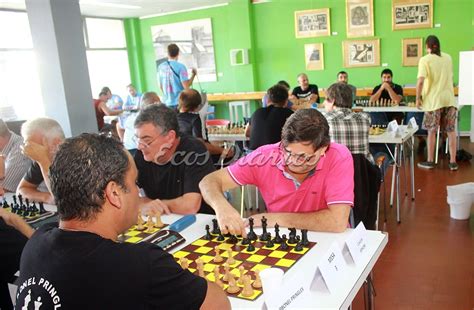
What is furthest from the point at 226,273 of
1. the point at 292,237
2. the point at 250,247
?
the point at 292,237

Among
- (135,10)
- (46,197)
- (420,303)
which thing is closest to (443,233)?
(420,303)

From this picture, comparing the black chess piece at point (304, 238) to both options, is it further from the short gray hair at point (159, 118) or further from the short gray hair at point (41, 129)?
the short gray hair at point (41, 129)

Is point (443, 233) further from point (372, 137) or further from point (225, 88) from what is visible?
point (225, 88)

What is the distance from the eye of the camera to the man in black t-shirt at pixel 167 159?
2.69 metres

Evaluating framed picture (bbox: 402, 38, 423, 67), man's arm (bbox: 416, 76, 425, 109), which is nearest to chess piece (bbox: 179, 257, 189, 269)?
man's arm (bbox: 416, 76, 425, 109)

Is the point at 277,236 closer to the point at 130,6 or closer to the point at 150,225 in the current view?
the point at 150,225

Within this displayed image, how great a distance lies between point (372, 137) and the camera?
15.4 feet

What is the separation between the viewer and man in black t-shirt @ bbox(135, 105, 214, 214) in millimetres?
2691

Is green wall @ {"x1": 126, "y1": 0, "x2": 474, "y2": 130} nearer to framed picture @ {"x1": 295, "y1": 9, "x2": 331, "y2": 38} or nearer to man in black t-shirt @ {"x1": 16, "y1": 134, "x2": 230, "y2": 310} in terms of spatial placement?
framed picture @ {"x1": 295, "y1": 9, "x2": 331, "y2": 38}

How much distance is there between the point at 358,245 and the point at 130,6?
31.4 feet

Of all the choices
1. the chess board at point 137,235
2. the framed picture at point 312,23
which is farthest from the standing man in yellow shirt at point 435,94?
the chess board at point 137,235

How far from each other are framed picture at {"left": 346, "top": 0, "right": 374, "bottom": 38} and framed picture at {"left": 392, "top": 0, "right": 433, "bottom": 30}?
0.46m

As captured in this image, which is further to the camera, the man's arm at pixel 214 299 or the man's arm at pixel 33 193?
the man's arm at pixel 33 193

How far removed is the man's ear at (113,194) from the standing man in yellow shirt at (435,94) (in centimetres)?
575
